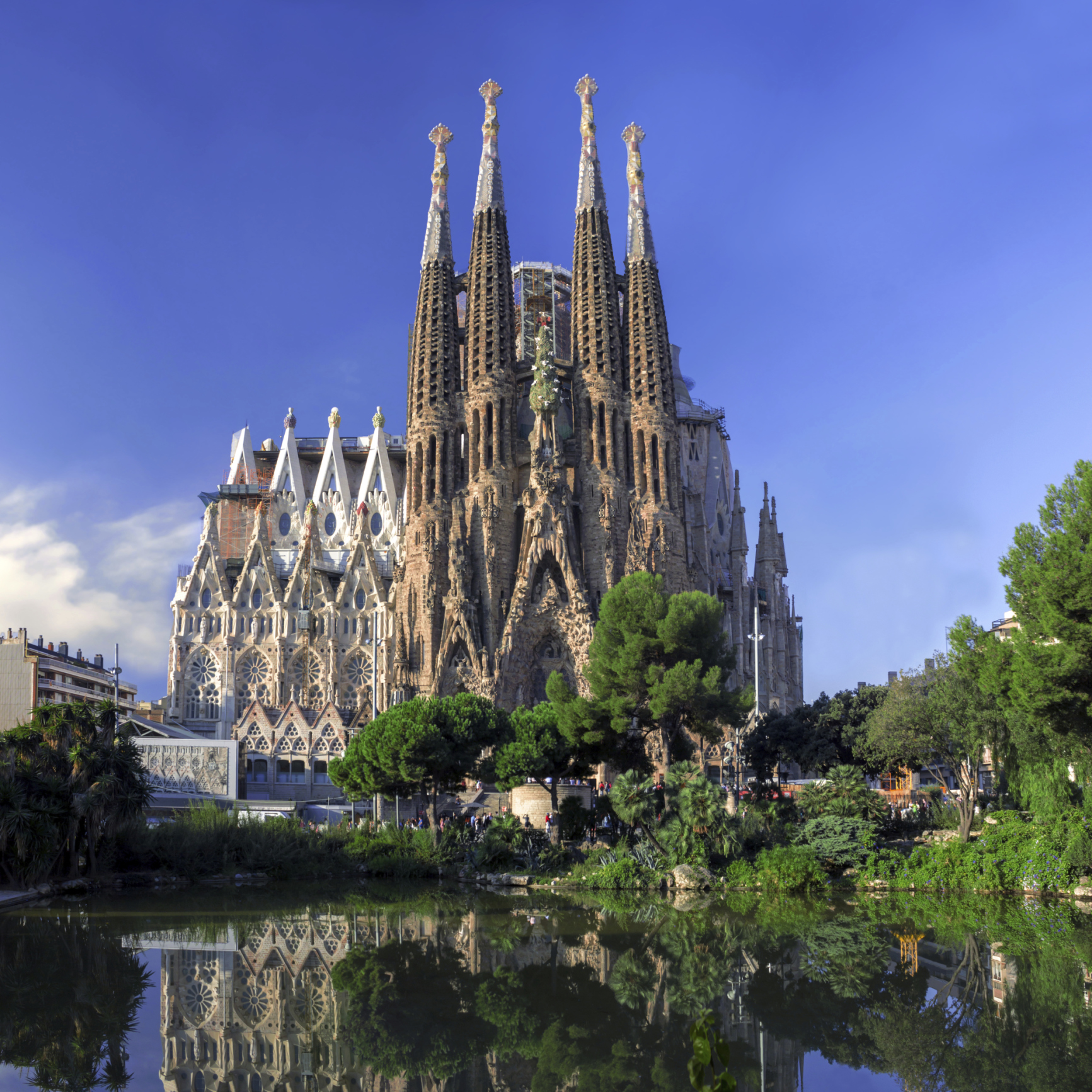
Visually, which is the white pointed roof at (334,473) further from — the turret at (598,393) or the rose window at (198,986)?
the rose window at (198,986)

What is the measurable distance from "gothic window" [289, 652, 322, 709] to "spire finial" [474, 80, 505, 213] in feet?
91.1

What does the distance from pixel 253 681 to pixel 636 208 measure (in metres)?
35.9

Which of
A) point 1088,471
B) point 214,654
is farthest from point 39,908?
point 214,654

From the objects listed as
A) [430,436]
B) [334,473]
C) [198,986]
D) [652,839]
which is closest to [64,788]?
[198,986]

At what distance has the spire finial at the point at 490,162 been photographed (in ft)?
189

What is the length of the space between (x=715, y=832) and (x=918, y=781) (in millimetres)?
34661

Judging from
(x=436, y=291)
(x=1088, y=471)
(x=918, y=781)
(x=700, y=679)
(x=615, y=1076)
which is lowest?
(x=918, y=781)

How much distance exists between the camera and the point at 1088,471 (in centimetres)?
2156

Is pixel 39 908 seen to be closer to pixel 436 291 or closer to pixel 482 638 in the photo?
pixel 482 638

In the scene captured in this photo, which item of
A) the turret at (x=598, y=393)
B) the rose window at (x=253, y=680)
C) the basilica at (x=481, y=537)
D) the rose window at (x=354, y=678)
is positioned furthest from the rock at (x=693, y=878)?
the rose window at (x=253, y=680)

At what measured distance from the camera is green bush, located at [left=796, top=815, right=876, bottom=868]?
25.3 metres

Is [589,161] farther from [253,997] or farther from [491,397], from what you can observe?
[253,997]

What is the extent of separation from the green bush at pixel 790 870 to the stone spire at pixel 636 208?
40372mm

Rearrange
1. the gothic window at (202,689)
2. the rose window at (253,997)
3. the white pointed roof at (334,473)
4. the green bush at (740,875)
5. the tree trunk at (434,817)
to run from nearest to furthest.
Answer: the rose window at (253,997), the green bush at (740,875), the tree trunk at (434,817), the gothic window at (202,689), the white pointed roof at (334,473)
